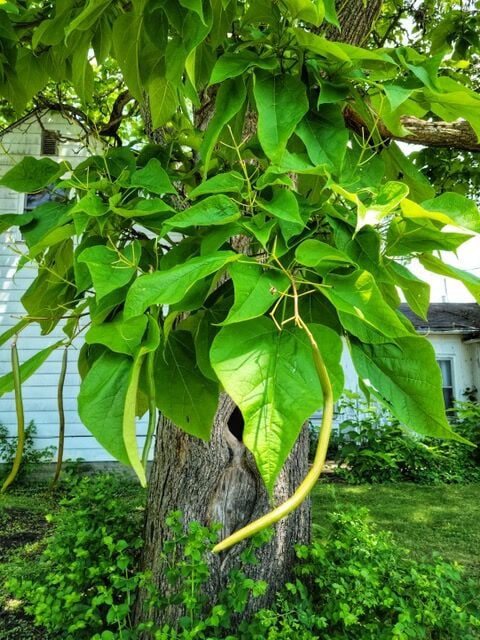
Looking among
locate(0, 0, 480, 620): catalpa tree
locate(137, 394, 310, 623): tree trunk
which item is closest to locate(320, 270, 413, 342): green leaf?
locate(0, 0, 480, 620): catalpa tree

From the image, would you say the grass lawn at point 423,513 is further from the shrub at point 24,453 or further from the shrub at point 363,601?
the shrub at point 24,453

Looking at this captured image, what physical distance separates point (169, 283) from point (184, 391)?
0.22m

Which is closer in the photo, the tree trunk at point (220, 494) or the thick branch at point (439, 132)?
the thick branch at point (439, 132)

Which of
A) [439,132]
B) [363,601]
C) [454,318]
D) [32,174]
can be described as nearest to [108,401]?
[32,174]

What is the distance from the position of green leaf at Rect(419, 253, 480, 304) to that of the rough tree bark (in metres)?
1.22

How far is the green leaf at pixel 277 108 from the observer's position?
739 millimetres

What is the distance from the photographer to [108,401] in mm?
630

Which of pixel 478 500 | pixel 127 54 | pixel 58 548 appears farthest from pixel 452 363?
pixel 127 54

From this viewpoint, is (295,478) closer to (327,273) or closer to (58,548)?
(58,548)

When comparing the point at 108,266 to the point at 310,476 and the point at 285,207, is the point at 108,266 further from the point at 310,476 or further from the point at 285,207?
the point at 310,476

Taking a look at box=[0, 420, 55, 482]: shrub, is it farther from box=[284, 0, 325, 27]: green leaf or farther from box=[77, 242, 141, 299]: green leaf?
box=[284, 0, 325, 27]: green leaf

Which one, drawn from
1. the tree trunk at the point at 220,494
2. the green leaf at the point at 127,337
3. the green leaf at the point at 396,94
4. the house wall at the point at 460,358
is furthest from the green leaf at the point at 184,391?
the house wall at the point at 460,358

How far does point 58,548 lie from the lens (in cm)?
238

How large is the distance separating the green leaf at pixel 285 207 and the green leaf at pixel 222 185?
50 mm
